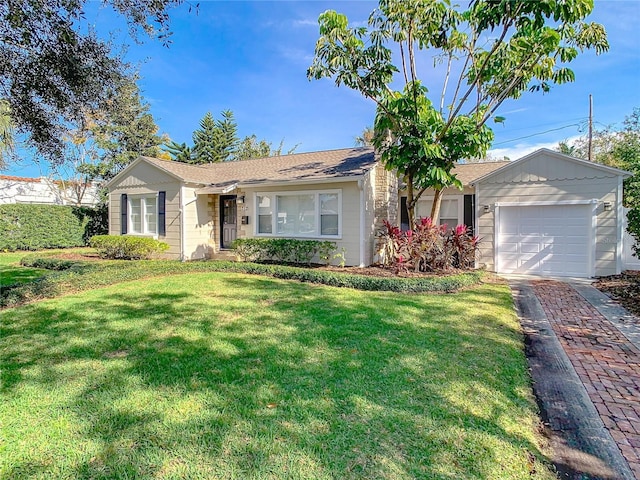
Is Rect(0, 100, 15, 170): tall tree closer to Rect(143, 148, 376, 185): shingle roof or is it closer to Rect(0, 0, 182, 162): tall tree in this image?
Rect(0, 0, 182, 162): tall tree

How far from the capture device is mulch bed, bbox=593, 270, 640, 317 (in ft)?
22.0

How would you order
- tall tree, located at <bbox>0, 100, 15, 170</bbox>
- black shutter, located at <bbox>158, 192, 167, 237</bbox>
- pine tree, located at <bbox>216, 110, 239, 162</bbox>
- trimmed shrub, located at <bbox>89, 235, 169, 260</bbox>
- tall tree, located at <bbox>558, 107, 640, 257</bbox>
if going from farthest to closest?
pine tree, located at <bbox>216, 110, 239, 162</bbox> < black shutter, located at <bbox>158, 192, 167, 237</bbox> < trimmed shrub, located at <bbox>89, 235, 169, 260</bbox> < tall tree, located at <bbox>558, 107, 640, 257</bbox> < tall tree, located at <bbox>0, 100, 15, 170</bbox>

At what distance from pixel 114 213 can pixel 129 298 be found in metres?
9.71

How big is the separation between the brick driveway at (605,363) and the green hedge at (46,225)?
19.7 metres

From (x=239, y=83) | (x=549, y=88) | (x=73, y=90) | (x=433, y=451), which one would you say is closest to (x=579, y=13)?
(x=549, y=88)

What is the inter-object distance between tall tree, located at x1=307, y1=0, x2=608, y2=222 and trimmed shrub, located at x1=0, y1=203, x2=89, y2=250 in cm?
1455

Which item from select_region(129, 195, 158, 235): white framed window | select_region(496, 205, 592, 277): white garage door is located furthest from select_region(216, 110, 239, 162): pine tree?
select_region(496, 205, 592, 277): white garage door

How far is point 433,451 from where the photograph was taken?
238cm

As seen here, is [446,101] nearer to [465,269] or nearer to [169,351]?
[465,269]

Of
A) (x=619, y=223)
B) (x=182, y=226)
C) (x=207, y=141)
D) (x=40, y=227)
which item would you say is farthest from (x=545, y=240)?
(x=207, y=141)

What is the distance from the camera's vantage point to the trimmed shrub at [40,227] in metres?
14.8

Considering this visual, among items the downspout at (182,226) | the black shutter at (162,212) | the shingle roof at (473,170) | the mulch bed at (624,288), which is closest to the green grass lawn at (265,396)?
the mulch bed at (624,288)

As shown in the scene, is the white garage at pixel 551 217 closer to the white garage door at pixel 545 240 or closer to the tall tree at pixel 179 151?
the white garage door at pixel 545 240

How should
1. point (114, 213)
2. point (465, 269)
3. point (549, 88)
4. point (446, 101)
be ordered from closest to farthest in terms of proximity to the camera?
point (549, 88)
point (465, 269)
point (446, 101)
point (114, 213)
